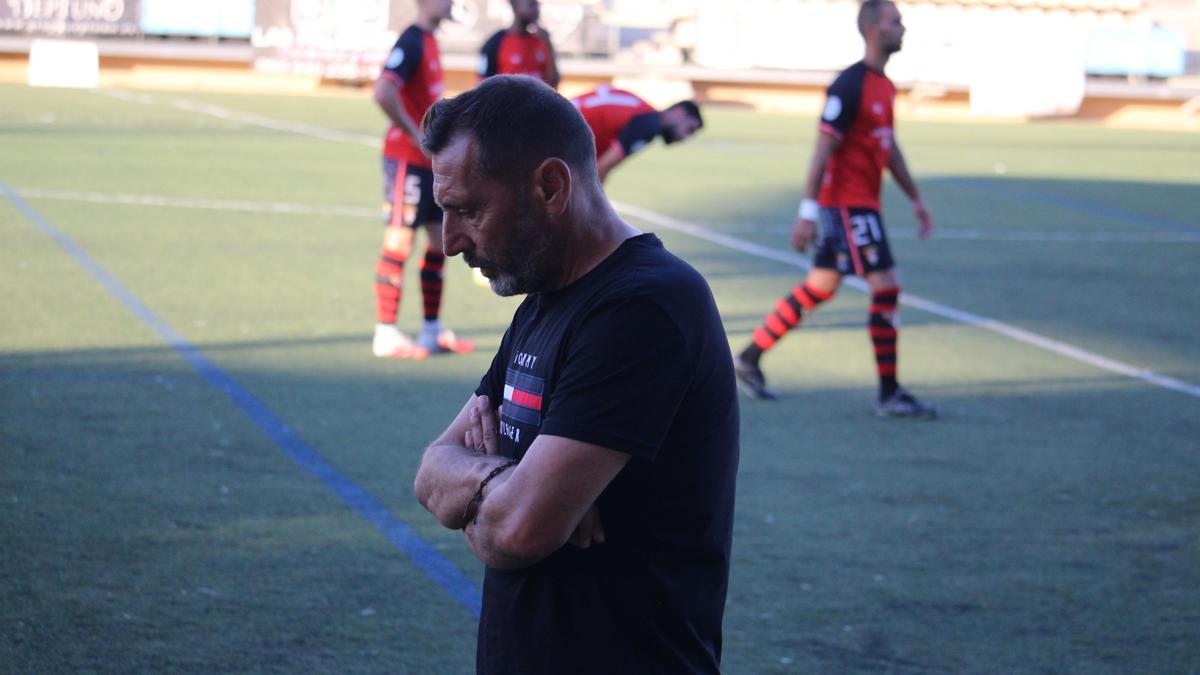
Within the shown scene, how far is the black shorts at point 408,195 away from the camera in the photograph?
8875 mm

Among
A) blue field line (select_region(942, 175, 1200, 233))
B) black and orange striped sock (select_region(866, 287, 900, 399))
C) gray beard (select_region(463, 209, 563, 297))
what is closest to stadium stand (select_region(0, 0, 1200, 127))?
blue field line (select_region(942, 175, 1200, 233))

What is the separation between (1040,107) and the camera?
1423 inches

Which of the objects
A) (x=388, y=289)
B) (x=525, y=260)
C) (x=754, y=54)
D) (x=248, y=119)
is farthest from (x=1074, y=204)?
(x=754, y=54)

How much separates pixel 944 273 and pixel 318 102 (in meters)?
19.2

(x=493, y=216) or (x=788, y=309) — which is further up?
(x=493, y=216)

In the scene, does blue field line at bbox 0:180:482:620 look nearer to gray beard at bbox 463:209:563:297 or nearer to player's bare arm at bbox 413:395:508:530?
player's bare arm at bbox 413:395:508:530

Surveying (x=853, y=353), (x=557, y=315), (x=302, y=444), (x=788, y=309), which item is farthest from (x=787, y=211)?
(x=557, y=315)

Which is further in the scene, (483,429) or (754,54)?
(754,54)

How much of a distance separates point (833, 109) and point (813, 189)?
45 cm

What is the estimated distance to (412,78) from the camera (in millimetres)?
8938

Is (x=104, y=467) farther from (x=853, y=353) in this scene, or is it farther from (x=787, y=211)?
(x=787, y=211)

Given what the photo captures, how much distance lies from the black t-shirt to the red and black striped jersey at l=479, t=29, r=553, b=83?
26.1ft

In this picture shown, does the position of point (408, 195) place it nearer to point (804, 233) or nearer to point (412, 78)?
point (412, 78)

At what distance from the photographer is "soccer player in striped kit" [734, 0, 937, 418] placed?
26.5ft
